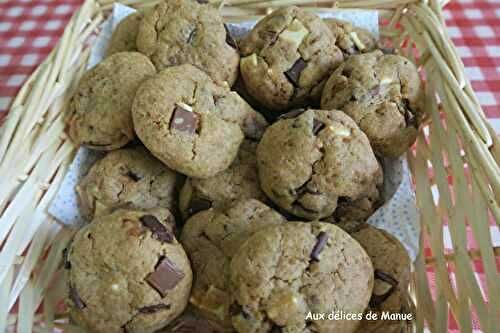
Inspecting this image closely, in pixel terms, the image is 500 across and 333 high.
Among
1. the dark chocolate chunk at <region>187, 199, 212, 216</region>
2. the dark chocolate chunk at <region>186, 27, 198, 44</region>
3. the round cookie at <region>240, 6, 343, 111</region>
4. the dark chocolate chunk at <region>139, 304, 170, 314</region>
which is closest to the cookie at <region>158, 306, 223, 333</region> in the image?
A: the dark chocolate chunk at <region>139, 304, 170, 314</region>

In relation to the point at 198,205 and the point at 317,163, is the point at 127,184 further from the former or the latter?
the point at 317,163

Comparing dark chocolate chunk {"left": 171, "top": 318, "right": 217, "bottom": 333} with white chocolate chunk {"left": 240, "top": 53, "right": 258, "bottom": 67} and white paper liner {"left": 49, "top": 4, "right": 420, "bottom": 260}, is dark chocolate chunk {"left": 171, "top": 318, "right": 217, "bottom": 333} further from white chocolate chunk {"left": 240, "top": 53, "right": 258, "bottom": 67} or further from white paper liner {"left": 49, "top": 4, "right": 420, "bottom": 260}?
white chocolate chunk {"left": 240, "top": 53, "right": 258, "bottom": 67}

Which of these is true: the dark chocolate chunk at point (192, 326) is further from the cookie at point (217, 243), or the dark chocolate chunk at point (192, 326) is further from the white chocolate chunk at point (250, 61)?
the white chocolate chunk at point (250, 61)

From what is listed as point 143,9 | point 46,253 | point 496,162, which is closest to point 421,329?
point 496,162

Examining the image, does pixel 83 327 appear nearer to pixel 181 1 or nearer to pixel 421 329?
pixel 421 329

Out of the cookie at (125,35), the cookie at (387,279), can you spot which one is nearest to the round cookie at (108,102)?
the cookie at (125,35)

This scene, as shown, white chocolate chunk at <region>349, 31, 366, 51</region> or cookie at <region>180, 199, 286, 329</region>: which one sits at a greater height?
white chocolate chunk at <region>349, 31, 366, 51</region>
